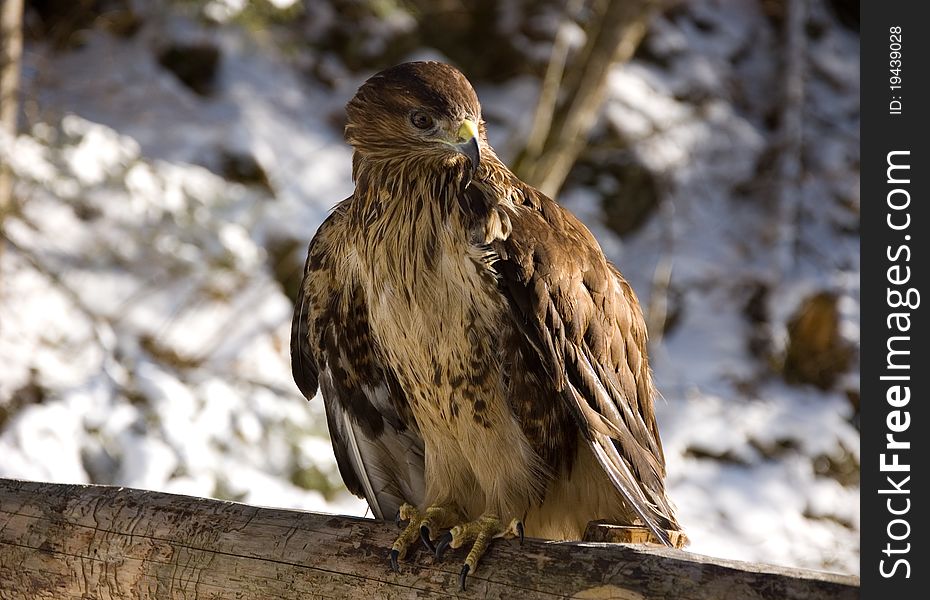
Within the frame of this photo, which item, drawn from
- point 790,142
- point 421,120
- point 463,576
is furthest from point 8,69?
point 790,142

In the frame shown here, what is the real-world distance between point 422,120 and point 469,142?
17 cm

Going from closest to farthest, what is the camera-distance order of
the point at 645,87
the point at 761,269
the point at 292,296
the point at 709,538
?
the point at 709,538 < the point at 292,296 < the point at 761,269 < the point at 645,87

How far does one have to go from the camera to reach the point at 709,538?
5828 millimetres

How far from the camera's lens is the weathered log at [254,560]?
2.08 metres

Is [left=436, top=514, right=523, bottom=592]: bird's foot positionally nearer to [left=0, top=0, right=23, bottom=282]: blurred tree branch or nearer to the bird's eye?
the bird's eye

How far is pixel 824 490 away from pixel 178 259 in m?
4.18

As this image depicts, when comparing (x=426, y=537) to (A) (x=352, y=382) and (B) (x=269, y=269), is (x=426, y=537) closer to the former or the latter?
(A) (x=352, y=382)

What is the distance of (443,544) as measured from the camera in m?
2.57

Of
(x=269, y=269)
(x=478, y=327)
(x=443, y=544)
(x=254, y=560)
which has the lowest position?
(x=254, y=560)

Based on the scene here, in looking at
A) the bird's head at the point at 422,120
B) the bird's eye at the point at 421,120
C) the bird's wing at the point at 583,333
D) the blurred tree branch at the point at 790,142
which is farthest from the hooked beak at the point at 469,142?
the blurred tree branch at the point at 790,142

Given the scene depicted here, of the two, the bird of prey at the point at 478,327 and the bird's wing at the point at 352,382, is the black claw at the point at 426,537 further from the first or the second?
the bird's wing at the point at 352,382
